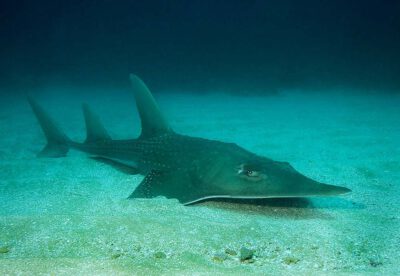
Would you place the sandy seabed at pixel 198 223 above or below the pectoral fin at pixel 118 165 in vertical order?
below

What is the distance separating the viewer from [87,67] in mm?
28469

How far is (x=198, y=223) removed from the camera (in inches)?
125

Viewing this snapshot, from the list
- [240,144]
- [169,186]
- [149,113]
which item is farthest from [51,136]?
[240,144]

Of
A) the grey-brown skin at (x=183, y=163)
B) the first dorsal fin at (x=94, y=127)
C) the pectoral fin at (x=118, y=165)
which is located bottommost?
the pectoral fin at (x=118, y=165)

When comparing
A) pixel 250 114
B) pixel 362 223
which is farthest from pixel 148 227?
pixel 250 114

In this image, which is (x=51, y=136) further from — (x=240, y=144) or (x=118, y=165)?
(x=240, y=144)

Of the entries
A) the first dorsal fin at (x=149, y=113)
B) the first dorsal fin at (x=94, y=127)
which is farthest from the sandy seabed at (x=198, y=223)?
the first dorsal fin at (x=149, y=113)

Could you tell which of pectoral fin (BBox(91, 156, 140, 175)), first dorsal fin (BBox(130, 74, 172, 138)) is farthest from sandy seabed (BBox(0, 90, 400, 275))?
first dorsal fin (BBox(130, 74, 172, 138))

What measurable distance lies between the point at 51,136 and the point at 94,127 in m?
0.97

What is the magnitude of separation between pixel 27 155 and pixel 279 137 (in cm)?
489

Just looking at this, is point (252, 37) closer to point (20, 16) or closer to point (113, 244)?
point (20, 16)

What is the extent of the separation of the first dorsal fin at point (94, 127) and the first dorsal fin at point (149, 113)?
3.13 feet

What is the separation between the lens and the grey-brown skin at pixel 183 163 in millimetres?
3219

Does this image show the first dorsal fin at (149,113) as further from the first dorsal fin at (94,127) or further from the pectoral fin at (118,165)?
the first dorsal fin at (94,127)
